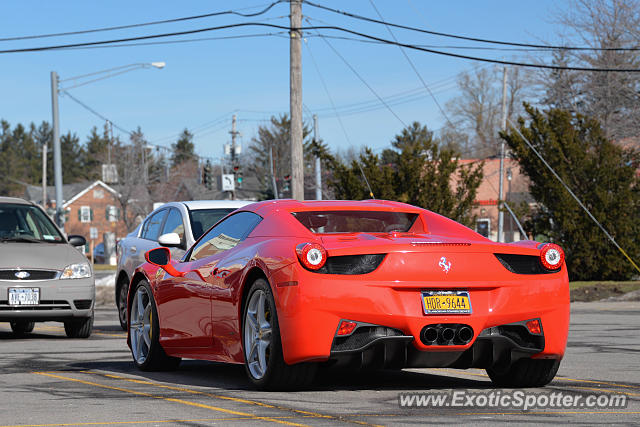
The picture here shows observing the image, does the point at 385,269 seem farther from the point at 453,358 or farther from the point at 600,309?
the point at 600,309

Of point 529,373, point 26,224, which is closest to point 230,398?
point 529,373

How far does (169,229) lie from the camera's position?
44.8 feet

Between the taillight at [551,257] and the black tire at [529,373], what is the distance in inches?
26.2

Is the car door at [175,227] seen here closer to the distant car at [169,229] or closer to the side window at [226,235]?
the distant car at [169,229]

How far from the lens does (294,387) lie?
693cm

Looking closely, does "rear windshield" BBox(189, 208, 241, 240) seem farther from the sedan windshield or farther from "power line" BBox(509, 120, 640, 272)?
"power line" BBox(509, 120, 640, 272)

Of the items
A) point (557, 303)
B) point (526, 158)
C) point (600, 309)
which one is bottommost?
point (600, 309)

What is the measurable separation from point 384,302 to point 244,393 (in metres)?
1.22

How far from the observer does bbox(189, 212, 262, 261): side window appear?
780cm

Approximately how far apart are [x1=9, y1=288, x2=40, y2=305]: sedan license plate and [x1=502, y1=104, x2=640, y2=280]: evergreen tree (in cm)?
1639

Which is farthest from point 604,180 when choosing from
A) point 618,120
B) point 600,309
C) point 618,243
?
point 618,120

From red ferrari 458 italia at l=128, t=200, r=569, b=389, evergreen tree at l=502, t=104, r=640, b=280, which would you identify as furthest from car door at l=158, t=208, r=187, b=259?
evergreen tree at l=502, t=104, r=640, b=280

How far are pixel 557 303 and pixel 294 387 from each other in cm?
181

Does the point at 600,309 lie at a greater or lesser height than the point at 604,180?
lesser
